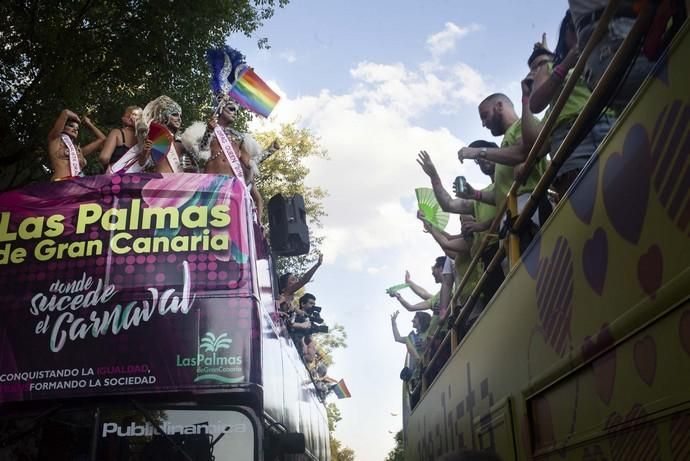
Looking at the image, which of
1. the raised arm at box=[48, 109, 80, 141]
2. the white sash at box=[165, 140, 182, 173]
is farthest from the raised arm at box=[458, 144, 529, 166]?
the raised arm at box=[48, 109, 80, 141]

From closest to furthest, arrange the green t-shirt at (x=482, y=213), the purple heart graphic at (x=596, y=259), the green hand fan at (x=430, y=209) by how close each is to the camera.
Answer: the purple heart graphic at (x=596, y=259), the green t-shirt at (x=482, y=213), the green hand fan at (x=430, y=209)

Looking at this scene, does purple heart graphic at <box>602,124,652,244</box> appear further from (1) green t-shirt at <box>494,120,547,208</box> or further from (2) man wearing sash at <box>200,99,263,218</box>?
(2) man wearing sash at <box>200,99,263,218</box>

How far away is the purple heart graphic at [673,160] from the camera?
172 centimetres

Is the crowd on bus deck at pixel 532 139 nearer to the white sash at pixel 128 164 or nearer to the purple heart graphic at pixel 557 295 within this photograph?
the purple heart graphic at pixel 557 295

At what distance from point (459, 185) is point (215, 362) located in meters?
1.95

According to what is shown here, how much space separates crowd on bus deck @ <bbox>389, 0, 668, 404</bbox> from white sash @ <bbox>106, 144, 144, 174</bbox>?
255cm

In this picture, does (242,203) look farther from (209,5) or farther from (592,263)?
(209,5)

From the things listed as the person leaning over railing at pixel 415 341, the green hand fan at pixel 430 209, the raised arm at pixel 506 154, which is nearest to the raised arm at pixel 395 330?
the person leaning over railing at pixel 415 341

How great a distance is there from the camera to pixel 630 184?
203cm

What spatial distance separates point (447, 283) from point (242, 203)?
115 inches

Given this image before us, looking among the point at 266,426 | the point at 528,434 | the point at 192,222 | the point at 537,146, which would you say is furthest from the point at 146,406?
the point at 537,146

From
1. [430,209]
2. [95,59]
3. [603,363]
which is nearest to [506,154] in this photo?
[603,363]

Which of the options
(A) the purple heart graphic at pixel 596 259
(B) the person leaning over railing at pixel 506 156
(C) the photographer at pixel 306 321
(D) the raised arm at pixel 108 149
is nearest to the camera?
(A) the purple heart graphic at pixel 596 259

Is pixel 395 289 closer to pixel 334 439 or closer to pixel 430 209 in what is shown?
pixel 430 209
